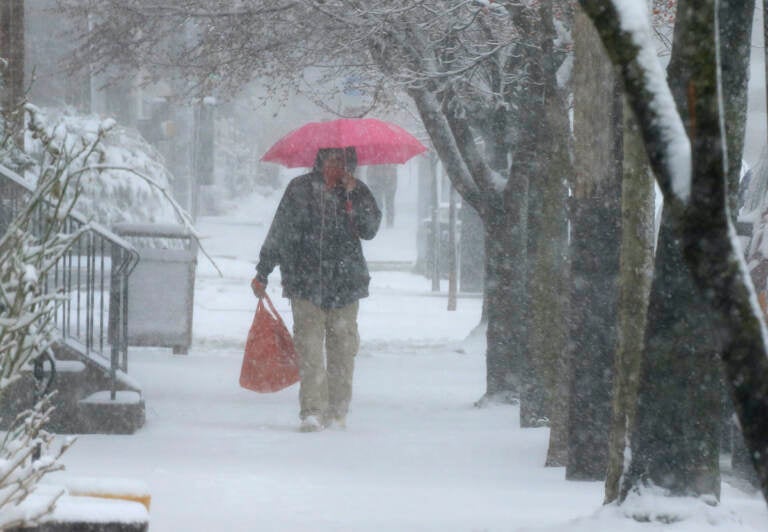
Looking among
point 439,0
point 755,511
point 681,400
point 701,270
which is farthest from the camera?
point 439,0

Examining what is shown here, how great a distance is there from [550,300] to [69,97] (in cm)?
1573

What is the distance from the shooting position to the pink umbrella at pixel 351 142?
342 inches

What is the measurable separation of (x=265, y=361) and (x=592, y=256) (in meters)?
2.97

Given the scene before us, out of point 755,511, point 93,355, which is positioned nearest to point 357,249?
point 93,355

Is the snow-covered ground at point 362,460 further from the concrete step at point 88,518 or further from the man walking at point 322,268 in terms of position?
the concrete step at point 88,518

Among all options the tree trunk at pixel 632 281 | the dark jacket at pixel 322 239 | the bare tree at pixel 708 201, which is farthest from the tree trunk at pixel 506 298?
the bare tree at pixel 708 201

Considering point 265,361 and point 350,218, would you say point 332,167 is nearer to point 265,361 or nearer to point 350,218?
point 350,218

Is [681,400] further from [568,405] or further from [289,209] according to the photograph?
[289,209]

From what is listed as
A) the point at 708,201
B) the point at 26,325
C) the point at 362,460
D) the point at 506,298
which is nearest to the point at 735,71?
the point at 708,201

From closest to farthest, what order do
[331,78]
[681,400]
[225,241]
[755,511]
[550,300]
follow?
[681,400] < [755,511] < [550,300] < [331,78] < [225,241]

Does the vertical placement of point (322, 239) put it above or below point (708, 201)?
below

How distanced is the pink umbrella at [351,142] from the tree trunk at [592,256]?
2353 mm

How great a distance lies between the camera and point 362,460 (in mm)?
7477

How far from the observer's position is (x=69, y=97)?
22625 millimetres
